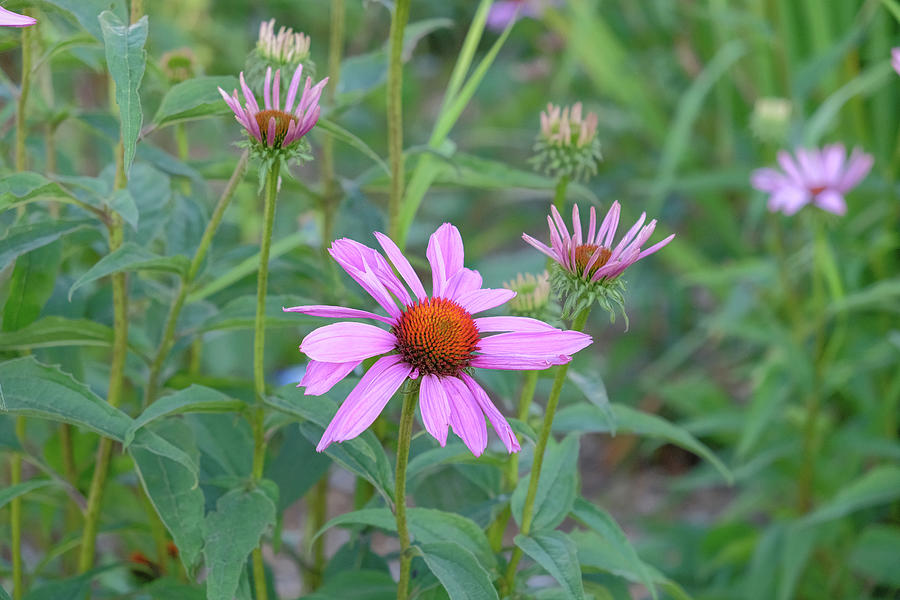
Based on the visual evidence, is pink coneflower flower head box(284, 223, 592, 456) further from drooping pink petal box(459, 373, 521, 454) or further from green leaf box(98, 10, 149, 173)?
green leaf box(98, 10, 149, 173)

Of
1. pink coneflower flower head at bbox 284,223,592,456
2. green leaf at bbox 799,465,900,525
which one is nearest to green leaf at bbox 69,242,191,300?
pink coneflower flower head at bbox 284,223,592,456

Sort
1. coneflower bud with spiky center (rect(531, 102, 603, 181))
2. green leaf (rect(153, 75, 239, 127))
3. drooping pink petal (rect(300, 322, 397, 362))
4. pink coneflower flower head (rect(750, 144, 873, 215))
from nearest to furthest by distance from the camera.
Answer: drooping pink petal (rect(300, 322, 397, 362)) < green leaf (rect(153, 75, 239, 127)) < coneflower bud with spiky center (rect(531, 102, 603, 181)) < pink coneflower flower head (rect(750, 144, 873, 215))

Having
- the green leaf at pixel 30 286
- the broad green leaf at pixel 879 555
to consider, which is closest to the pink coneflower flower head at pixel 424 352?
the green leaf at pixel 30 286

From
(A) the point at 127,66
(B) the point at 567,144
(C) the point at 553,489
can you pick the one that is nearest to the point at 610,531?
(C) the point at 553,489

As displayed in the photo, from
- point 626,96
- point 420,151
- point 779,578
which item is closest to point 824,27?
point 626,96

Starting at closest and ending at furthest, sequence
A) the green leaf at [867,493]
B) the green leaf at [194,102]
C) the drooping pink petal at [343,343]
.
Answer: the drooping pink petal at [343,343] → the green leaf at [194,102] → the green leaf at [867,493]

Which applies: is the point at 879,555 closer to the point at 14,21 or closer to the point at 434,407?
the point at 434,407

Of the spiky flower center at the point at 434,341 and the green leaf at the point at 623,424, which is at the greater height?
the spiky flower center at the point at 434,341

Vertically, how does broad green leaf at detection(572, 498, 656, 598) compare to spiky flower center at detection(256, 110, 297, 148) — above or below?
below

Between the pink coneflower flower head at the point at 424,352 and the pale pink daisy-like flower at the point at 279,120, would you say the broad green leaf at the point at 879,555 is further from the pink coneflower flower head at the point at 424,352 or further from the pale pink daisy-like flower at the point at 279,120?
the pale pink daisy-like flower at the point at 279,120
